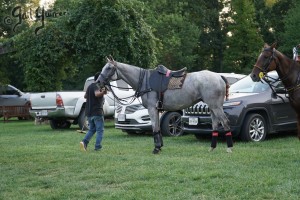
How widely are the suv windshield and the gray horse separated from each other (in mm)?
2407

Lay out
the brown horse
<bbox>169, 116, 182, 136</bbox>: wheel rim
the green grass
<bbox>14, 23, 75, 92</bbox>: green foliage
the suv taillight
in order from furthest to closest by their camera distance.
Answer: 1. <bbox>14, 23, 75, 92</bbox>: green foliage
2. the suv taillight
3. <bbox>169, 116, 182, 136</bbox>: wheel rim
4. the brown horse
5. the green grass

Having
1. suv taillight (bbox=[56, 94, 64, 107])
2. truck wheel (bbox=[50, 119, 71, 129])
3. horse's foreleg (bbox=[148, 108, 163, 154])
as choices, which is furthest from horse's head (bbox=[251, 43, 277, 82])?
truck wheel (bbox=[50, 119, 71, 129])

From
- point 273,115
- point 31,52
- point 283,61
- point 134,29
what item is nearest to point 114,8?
point 134,29

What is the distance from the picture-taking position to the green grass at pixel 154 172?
21.2ft

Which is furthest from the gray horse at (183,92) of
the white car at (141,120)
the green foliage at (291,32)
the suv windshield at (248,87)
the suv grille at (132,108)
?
the green foliage at (291,32)

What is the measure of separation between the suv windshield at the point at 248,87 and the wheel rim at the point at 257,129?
87cm

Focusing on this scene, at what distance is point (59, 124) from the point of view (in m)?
20.2

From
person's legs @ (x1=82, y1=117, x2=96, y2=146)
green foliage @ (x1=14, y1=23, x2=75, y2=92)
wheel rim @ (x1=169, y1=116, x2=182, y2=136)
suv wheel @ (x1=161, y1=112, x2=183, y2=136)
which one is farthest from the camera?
green foliage @ (x1=14, y1=23, x2=75, y2=92)

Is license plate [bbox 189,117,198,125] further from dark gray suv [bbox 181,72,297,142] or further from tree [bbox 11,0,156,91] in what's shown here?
tree [bbox 11,0,156,91]

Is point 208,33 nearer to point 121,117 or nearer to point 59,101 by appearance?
point 59,101

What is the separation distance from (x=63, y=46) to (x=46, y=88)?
223cm

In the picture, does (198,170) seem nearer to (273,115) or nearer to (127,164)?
(127,164)

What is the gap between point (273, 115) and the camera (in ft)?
40.6

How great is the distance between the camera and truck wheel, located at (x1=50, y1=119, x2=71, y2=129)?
65.5 feet
